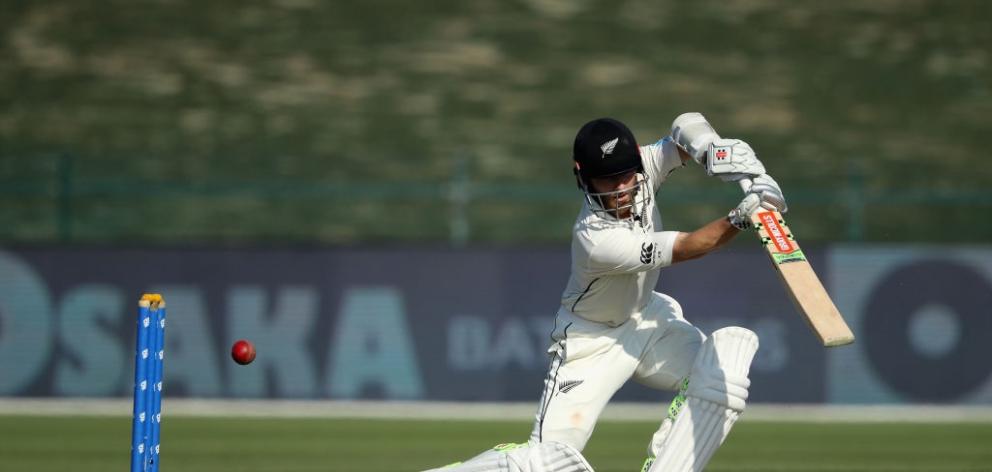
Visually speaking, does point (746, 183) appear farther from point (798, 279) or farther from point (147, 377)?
point (147, 377)

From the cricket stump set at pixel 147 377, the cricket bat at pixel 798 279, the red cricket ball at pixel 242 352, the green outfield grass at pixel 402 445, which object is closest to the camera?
the cricket stump set at pixel 147 377

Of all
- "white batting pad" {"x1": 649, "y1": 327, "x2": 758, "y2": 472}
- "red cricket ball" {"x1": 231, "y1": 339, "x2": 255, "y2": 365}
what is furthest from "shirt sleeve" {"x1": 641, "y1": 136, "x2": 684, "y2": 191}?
"red cricket ball" {"x1": 231, "y1": 339, "x2": 255, "y2": 365}

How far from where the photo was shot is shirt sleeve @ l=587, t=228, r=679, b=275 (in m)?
5.12

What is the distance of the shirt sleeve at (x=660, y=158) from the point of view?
5.56 metres

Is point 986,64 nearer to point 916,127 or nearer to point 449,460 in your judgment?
point 916,127

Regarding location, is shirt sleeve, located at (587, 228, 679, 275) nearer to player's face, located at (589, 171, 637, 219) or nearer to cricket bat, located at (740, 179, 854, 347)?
player's face, located at (589, 171, 637, 219)

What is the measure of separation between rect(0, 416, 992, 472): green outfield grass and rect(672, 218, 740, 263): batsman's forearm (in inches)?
115

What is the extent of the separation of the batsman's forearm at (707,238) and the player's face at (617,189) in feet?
1.09

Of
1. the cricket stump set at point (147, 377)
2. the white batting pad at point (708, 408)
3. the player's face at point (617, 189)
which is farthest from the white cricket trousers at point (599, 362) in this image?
the cricket stump set at point (147, 377)

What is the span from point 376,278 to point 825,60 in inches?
319

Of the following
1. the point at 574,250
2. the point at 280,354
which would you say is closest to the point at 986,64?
the point at 280,354

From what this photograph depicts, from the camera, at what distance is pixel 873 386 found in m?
Answer: 10.8

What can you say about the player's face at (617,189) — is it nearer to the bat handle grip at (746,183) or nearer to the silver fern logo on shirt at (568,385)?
the bat handle grip at (746,183)

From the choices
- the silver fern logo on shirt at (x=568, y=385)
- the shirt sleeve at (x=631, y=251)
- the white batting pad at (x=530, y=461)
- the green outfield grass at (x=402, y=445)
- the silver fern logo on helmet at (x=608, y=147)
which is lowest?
the green outfield grass at (x=402, y=445)
